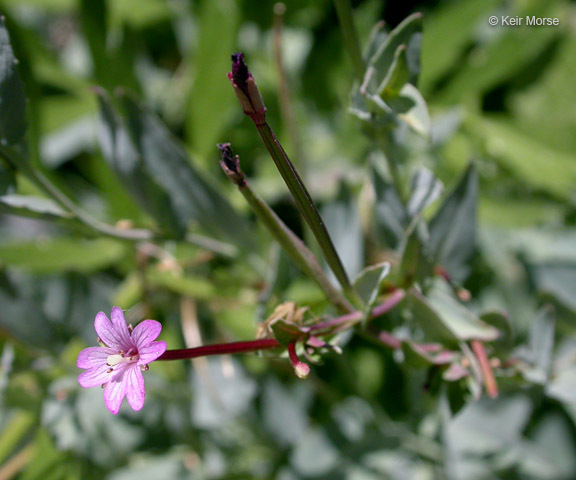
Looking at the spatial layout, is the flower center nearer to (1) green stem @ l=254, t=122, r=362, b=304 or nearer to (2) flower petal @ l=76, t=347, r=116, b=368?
(2) flower petal @ l=76, t=347, r=116, b=368

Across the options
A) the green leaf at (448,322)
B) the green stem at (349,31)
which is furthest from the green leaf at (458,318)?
the green stem at (349,31)

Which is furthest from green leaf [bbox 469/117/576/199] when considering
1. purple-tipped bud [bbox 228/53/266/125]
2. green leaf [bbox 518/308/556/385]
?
purple-tipped bud [bbox 228/53/266/125]

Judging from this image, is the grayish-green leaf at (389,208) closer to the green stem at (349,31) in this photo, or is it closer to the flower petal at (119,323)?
the green stem at (349,31)

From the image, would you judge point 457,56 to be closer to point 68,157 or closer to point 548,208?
point 548,208

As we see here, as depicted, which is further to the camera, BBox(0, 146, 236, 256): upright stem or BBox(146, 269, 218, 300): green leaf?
BBox(146, 269, 218, 300): green leaf

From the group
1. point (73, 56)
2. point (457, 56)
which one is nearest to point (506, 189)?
point (457, 56)
